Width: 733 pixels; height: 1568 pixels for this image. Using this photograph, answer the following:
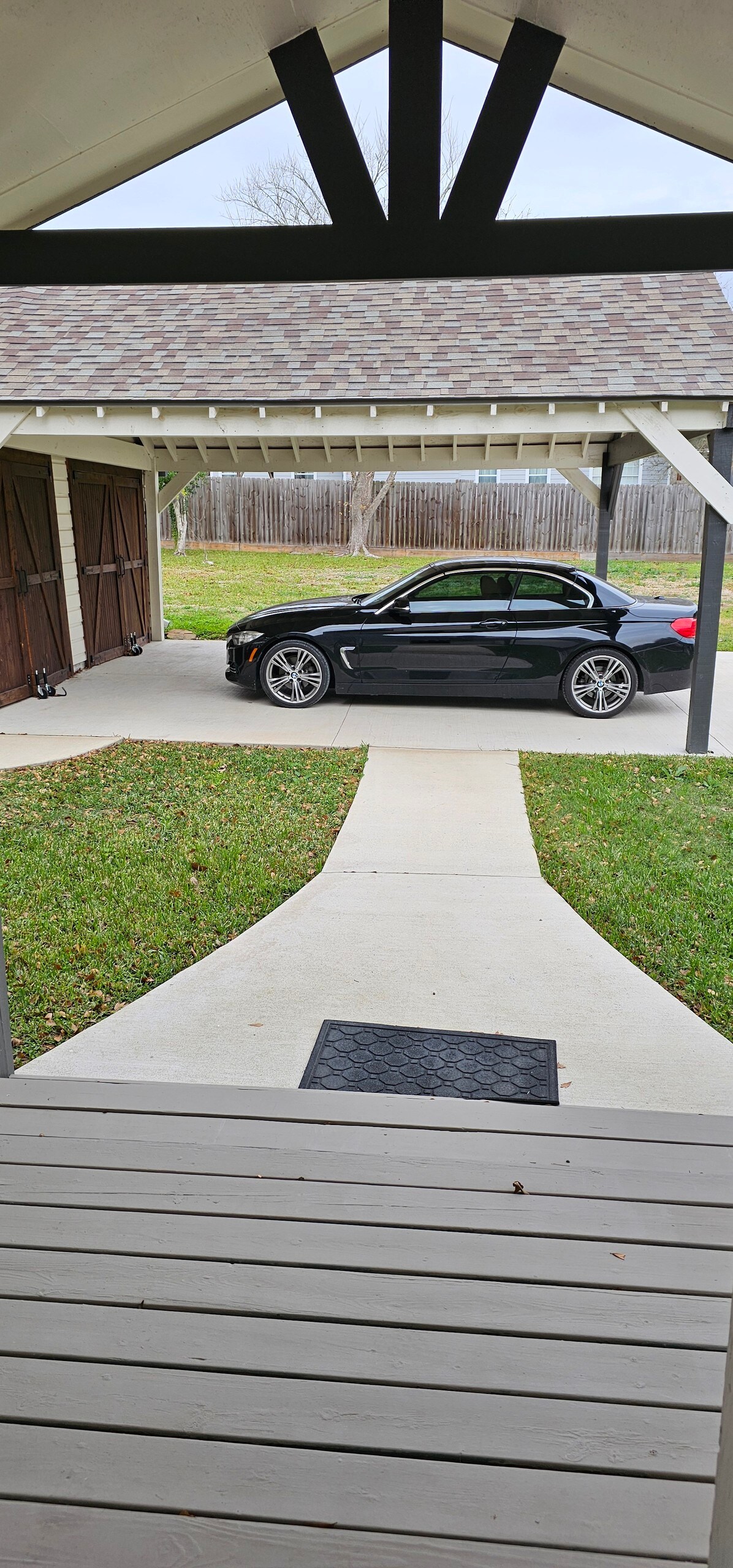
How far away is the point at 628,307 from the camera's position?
32.7ft

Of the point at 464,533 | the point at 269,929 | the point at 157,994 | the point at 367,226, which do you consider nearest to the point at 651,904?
the point at 269,929

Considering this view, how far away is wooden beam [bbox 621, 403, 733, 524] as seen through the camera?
7.59 m

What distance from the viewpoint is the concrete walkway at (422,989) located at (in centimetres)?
344

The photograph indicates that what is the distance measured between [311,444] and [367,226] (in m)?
9.49

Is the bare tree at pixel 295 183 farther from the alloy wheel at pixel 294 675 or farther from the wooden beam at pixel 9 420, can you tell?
the alloy wheel at pixel 294 675

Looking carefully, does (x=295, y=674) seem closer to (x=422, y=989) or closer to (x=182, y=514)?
(x=422, y=989)

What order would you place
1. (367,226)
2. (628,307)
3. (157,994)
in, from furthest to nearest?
(628,307)
(157,994)
(367,226)

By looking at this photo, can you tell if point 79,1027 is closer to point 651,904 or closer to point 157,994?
point 157,994

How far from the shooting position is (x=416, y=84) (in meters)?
2.58

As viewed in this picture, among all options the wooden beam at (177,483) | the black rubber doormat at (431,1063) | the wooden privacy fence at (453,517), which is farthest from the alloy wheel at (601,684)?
the wooden privacy fence at (453,517)

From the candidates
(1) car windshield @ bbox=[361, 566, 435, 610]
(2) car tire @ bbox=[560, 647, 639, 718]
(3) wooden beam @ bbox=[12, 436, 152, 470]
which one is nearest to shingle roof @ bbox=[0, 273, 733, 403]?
(3) wooden beam @ bbox=[12, 436, 152, 470]

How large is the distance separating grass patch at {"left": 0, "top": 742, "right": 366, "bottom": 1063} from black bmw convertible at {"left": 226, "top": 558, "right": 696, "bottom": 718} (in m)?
1.54

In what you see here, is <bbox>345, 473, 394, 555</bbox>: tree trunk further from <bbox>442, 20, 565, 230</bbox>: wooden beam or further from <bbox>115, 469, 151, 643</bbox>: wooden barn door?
<bbox>442, 20, 565, 230</bbox>: wooden beam

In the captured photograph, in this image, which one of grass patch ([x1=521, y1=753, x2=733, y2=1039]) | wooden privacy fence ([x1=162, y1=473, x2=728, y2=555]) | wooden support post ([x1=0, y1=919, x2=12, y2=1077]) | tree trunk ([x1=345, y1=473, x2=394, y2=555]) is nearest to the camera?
wooden support post ([x1=0, y1=919, x2=12, y2=1077])
